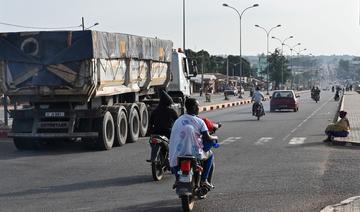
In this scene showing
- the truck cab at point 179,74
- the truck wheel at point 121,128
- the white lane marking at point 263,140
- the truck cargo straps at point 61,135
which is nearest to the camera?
the truck cargo straps at point 61,135

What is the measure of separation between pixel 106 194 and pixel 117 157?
18.6ft

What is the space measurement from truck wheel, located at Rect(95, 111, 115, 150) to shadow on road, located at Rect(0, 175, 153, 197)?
522cm

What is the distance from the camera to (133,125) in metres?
20.8

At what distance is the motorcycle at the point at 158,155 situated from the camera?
462 inches

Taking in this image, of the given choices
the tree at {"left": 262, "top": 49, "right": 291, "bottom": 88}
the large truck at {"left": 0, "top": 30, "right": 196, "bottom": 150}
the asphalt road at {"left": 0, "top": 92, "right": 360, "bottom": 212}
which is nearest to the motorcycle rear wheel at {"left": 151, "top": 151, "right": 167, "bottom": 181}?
the asphalt road at {"left": 0, "top": 92, "right": 360, "bottom": 212}

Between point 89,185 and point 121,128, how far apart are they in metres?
7.99

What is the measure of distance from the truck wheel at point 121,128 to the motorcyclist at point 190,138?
9.68 m

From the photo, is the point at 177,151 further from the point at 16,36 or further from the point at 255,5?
the point at 255,5

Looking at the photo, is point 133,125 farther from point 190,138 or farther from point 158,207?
point 190,138

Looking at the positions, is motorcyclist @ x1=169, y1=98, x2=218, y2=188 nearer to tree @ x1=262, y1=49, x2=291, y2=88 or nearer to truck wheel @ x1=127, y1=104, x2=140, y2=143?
truck wheel @ x1=127, y1=104, x2=140, y2=143

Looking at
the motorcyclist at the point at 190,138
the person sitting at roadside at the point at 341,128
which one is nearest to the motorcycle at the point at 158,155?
the motorcyclist at the point at 190,138

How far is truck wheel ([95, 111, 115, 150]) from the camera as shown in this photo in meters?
17.8

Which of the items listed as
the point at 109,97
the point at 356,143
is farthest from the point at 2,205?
the point at 356,143

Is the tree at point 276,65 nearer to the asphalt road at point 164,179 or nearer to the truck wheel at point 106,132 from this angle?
the asphalt road at point 164,179
